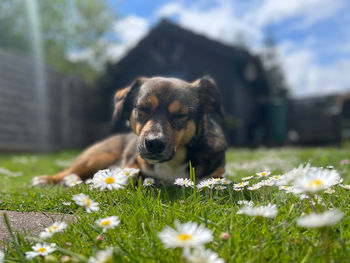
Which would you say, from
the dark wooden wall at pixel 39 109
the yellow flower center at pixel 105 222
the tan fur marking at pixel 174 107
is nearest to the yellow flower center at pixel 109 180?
the yellow flower center at pixel 105 222

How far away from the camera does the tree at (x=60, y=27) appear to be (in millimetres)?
29781

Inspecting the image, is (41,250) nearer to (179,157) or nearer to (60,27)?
(179,157)

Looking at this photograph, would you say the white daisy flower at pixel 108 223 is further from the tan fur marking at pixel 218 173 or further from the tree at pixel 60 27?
the tree at pixel 60 27

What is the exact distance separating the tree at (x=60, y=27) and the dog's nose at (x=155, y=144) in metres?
30.9

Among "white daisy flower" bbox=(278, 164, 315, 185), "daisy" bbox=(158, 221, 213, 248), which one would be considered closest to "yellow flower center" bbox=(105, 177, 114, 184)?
"daisy" bbox=(158, 221, 213, 248)

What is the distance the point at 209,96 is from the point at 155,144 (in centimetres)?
120

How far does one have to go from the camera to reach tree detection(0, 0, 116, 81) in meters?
29.8

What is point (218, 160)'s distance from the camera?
3.28m

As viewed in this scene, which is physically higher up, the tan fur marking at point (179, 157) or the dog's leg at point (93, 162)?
the tan fur marking at point (179, 157)

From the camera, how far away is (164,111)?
308cm

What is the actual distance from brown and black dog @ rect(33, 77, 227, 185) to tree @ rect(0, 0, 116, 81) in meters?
30.1

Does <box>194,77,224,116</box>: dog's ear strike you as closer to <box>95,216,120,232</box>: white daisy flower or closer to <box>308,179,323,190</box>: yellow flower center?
<box>95,216,120,232</box>: white daisy flower

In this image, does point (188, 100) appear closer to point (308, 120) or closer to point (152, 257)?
point (152, 257)

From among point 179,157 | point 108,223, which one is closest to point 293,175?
point 108,223
